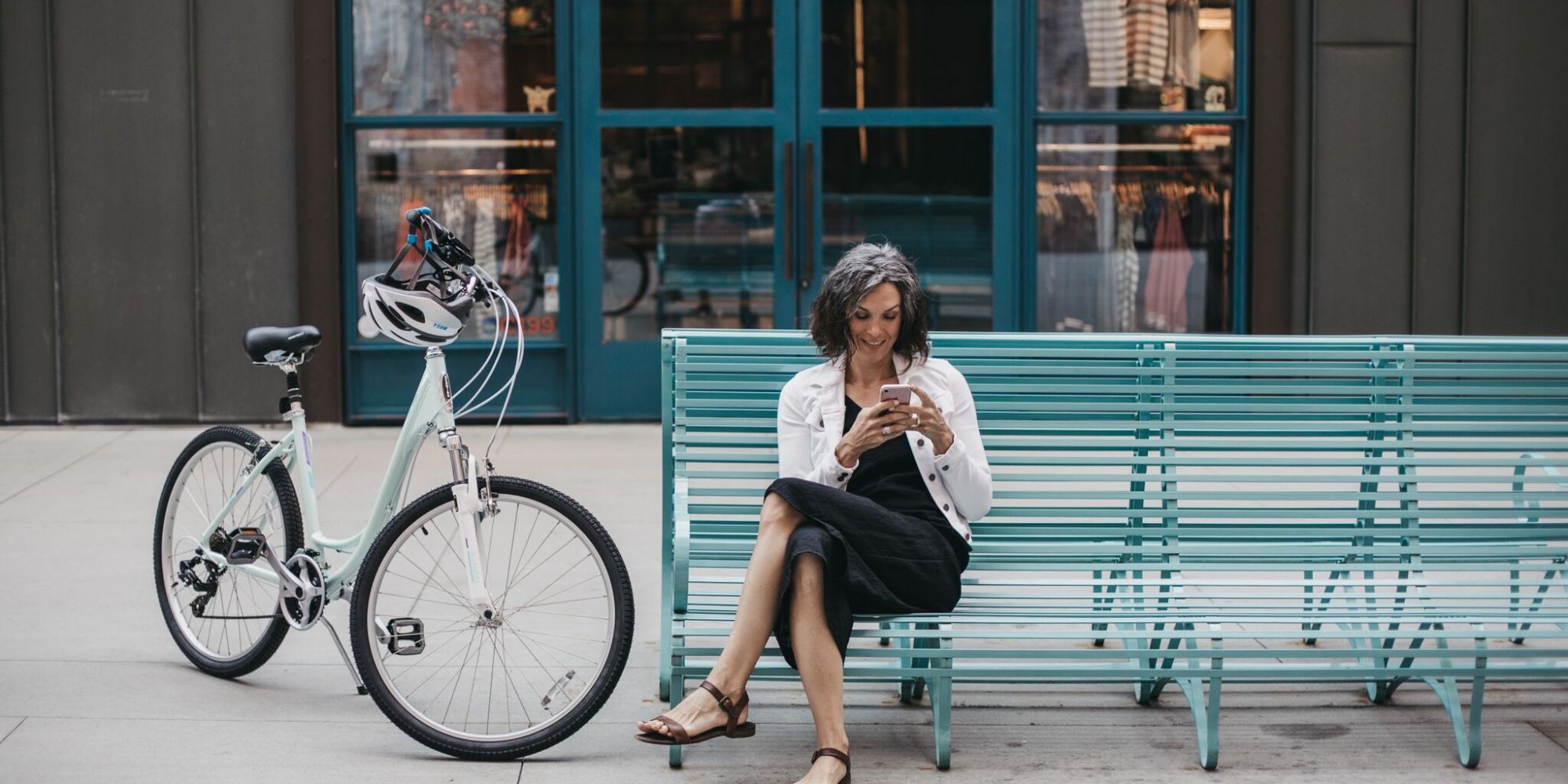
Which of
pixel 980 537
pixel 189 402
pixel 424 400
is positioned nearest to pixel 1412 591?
pixel 980 537

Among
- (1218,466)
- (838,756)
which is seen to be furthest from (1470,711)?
(838,756)

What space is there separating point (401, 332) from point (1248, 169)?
717 cm

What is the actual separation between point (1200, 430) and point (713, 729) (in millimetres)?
1739

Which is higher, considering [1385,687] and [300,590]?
[300,590]

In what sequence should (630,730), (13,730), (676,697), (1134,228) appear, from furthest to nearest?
(1134,228), (630,730), (13,730), (676,697)

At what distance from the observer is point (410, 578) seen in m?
5.61

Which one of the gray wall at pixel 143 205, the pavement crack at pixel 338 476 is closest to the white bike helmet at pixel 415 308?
the pavement crack at pixel 338 476

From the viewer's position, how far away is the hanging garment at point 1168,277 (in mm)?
11164

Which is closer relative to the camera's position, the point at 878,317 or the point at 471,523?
the point at 471,523

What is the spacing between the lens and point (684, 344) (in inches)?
204

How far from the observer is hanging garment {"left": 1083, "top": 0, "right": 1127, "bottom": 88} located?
10852mm

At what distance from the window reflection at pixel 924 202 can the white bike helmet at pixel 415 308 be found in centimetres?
592

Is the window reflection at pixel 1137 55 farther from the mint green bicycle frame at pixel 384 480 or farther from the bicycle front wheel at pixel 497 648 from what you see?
the mint green bicycle frame at pixel 384 480

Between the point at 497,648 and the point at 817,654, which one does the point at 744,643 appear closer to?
the point at 817,654
